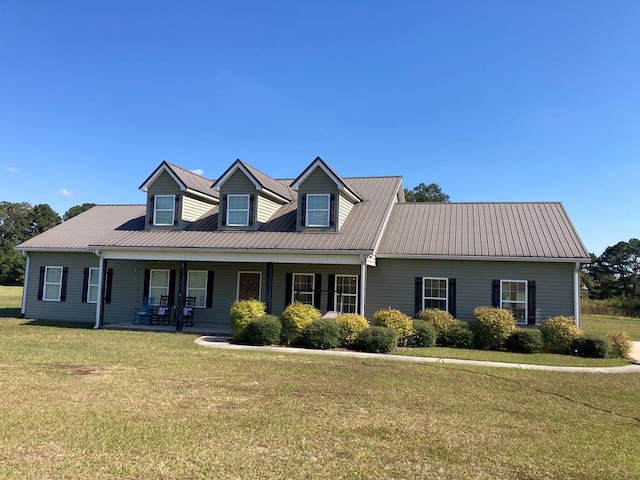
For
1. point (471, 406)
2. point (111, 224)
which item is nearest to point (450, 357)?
point (471, 406)

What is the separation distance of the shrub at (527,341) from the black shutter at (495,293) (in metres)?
2.52

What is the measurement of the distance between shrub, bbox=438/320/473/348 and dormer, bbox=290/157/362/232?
220 inches

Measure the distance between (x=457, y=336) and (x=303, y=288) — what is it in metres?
6.52

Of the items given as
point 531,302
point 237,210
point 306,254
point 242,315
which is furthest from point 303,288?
point 531,302

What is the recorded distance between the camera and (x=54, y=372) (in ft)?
31.4

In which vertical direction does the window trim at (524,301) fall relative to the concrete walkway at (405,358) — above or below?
above

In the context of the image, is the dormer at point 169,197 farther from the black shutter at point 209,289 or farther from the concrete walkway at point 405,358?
the concrete walkway at point 405,358

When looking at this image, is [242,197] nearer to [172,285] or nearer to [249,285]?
[249,285]

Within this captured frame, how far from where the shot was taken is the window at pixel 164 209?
2014 cm

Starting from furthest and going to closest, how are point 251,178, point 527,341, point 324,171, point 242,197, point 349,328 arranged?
point 242,197
point 251,178
point 324,171
point 349,328
point 527,341

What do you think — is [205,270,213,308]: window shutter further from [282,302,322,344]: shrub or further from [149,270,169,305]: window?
[282,302,322,344]: shrub

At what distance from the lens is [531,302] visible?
55.0 ft

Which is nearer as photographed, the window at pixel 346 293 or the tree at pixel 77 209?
the window at pixel 346 293

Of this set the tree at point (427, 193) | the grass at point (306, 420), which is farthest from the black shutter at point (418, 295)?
the tree at point (427, 193)
